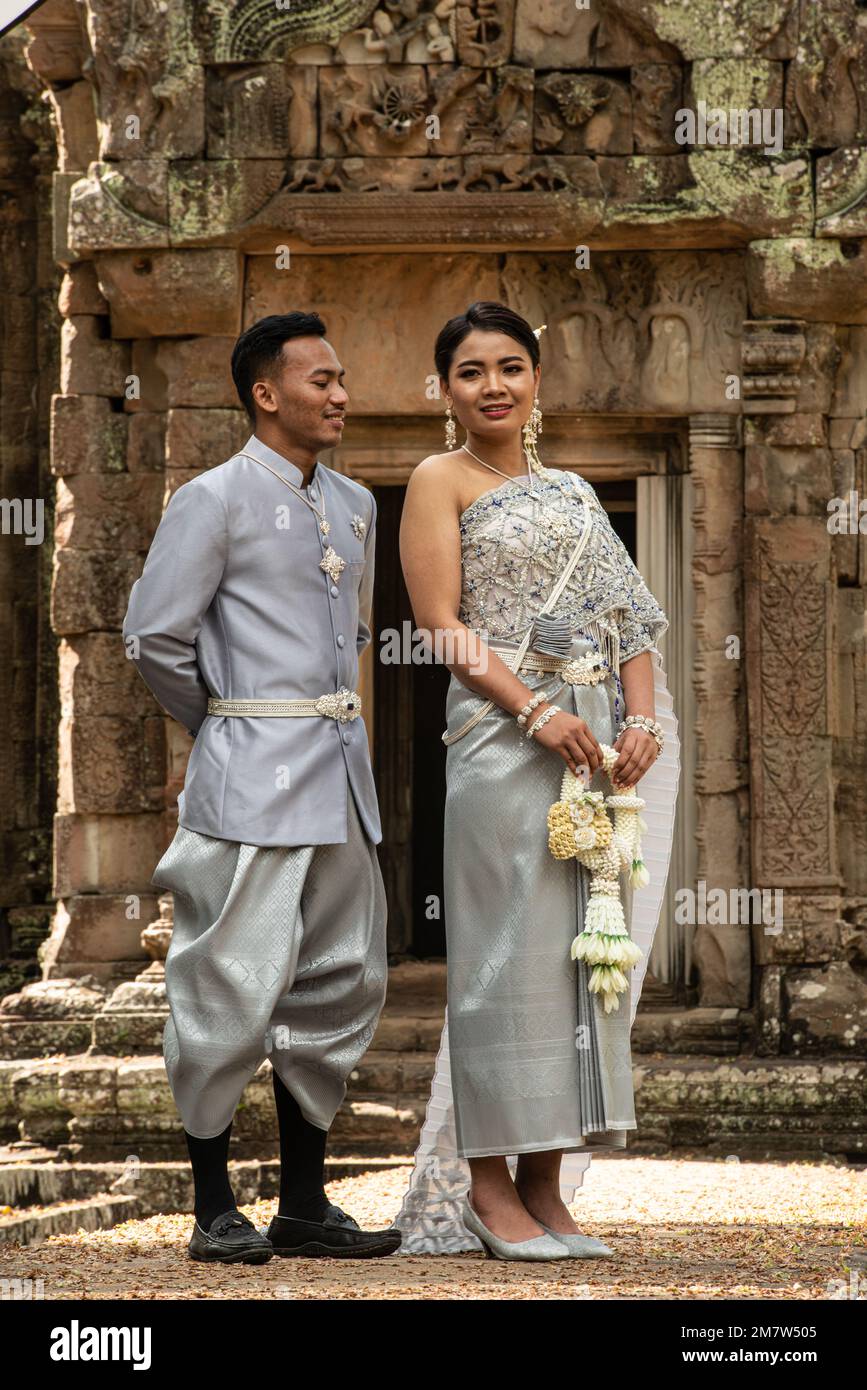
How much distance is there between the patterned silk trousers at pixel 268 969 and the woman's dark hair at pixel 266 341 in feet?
3.53

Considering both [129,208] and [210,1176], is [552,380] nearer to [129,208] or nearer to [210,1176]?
[129,208]

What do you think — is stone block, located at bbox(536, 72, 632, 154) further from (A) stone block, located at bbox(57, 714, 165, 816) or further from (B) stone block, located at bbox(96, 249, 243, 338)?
(A) stone block, located at bbox(57, 714, 165, 816)

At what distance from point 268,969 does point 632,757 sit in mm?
1003

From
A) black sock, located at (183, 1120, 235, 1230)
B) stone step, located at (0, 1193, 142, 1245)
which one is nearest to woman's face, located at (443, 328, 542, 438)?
black sock, located at (183, 1120, 235, 1230)

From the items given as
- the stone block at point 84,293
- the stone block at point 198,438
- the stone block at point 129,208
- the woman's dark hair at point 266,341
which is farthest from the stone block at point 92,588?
the woman's dark hair at point 266,341

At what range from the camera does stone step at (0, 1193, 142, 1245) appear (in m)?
6.41

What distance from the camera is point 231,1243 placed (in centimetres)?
438

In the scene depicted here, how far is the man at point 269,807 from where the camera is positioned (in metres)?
4.43

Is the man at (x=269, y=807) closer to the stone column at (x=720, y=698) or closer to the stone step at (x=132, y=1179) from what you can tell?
the stone step at (x=132, y=1179)

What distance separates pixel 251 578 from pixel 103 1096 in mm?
3610

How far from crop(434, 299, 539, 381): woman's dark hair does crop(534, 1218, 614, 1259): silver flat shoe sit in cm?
209

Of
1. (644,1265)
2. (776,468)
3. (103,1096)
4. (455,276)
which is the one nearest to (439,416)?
(455,276)

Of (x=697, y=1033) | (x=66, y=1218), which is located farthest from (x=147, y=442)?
(x=697, y=1033)

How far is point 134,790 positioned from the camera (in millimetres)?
8125
